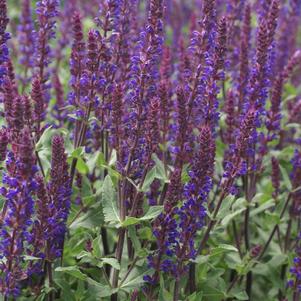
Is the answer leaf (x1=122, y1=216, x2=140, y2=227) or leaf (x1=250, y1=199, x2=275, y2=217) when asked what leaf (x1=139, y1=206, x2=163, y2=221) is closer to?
leaf (x1=122, y1=216, x2=140, y2=227)

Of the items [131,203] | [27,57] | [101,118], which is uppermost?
[27,57]

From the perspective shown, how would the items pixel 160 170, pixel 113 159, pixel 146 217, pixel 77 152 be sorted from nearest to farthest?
pixel 146 217 < pixel 77 152 < pixel 160 170 < pixel 113 159

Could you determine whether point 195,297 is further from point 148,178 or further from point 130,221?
point 148,178

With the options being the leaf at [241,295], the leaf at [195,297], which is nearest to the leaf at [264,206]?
the leaf at [241,295]

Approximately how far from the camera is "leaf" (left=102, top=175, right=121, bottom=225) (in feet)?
15.8

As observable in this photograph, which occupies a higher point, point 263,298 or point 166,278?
point 166,278

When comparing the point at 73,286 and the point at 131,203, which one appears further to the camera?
the point at 73,286

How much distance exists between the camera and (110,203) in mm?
4965

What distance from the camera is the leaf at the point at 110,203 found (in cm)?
483

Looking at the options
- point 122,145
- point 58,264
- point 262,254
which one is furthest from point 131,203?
point 262,254

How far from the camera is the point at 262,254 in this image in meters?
6.20

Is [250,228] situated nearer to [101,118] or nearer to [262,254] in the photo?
[262,254]

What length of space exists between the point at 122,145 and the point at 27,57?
3296 millimetres

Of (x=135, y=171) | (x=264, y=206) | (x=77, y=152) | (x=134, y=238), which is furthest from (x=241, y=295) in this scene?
(x=77, y=152)
